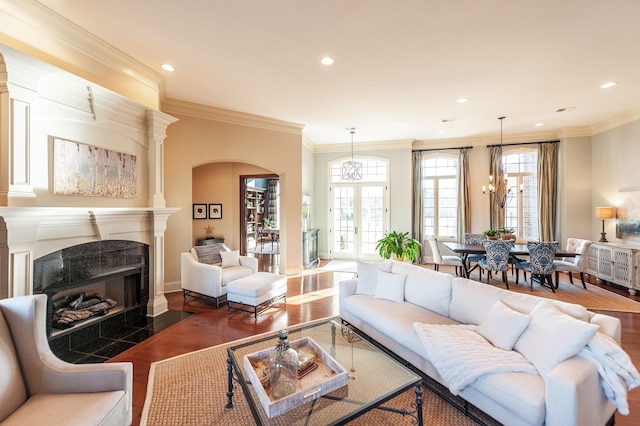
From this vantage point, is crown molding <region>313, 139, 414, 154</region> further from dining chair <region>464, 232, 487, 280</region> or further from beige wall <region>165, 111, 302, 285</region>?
dining chair <region>464, 232, 487, 280</region>

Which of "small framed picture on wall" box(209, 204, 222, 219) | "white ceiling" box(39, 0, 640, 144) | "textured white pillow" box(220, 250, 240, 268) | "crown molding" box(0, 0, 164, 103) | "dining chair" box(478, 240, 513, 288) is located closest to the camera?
"crown molding" box(0, 0, 164, 103)

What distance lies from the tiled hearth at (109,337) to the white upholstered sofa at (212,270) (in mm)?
504

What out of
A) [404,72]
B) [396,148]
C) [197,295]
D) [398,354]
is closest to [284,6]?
[404,72]

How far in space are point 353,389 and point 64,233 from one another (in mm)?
3209

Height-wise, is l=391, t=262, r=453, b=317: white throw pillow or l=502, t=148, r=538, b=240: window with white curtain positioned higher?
l=502, t=148, r=538, b=240: window with white curtain

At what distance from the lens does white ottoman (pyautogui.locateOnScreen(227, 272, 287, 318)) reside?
12.7 ft

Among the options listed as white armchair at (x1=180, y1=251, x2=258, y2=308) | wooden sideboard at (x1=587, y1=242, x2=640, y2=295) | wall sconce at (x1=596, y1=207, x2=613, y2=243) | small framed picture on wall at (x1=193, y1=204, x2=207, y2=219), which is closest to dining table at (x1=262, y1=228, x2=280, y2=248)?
small framed picture on wall at (x1=193, y1=204, x2=207, y2=219)

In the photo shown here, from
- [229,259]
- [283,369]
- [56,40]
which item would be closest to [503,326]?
[283,369]

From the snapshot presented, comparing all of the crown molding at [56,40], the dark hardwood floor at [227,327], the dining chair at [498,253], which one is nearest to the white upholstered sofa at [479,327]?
the dark hardwood floor at [227,327]

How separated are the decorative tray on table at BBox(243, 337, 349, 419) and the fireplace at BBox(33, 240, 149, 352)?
7.57ft

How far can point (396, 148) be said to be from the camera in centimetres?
775

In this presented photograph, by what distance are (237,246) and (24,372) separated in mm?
5132

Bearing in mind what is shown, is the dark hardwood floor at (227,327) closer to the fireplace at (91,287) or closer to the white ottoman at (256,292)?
the white ottoman at (256,292)

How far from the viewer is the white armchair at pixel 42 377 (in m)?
1.53
